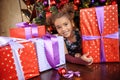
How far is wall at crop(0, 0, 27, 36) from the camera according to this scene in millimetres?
2498

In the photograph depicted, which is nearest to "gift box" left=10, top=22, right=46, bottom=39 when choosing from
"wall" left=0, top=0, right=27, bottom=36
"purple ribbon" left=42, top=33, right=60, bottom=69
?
"purple ribbon" left=42, top=33, right=60, bottom=69

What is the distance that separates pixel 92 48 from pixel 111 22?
0.44 ft

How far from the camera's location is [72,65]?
0.79 meters

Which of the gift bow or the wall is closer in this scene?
the gift bow

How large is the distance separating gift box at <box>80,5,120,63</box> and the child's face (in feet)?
0.56

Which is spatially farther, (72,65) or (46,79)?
(72,65)

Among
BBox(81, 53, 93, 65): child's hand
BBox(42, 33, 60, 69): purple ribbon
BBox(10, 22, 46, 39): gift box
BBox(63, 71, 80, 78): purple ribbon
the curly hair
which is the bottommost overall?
BBox(63, 71, 80, 78): purple ribbon

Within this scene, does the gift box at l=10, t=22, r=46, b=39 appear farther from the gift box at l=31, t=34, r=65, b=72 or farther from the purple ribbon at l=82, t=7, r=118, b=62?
the purple ribbon at l=82, t=7, r=118, b=62

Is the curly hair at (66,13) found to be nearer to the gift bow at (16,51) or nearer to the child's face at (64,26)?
the child's face at (64,26)

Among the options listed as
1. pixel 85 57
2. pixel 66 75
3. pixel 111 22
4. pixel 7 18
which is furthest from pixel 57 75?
pixel 7 18

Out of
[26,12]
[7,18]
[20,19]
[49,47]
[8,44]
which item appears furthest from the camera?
[7,18]

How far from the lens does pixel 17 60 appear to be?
0.63 metres

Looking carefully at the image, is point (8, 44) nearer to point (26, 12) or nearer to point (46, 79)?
point (46, 79)

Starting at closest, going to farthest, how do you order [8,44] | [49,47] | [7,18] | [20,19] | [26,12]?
[8,44] → [49,47] → [26,12] → [20,19] → [7,18]
